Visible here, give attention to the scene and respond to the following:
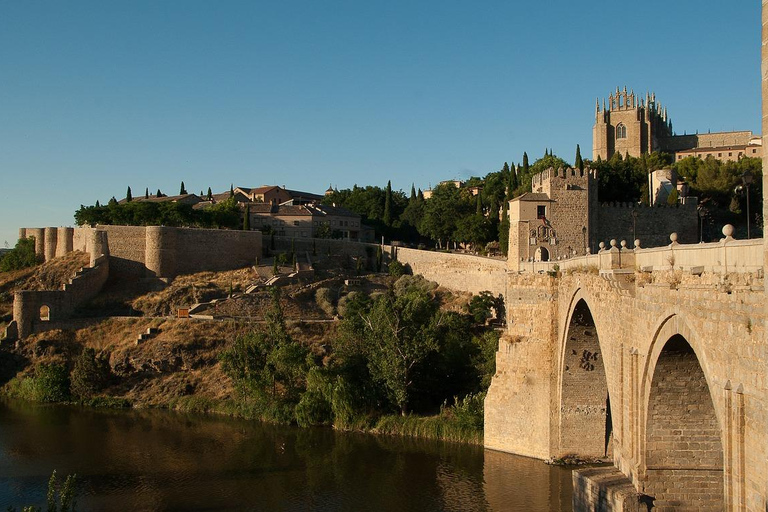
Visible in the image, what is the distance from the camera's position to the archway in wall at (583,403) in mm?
20250

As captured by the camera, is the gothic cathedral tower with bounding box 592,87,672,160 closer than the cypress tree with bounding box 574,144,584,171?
No

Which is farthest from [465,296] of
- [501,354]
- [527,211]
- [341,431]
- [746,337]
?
[746,337]

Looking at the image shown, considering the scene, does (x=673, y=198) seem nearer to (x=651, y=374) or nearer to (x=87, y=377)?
(x=651, y=374)

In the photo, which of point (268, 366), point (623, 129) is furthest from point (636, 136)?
point (268, 366)

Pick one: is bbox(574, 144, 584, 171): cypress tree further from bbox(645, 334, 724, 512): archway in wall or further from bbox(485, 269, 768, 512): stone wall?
bbox(645, 334, 724, 512): archway in wall

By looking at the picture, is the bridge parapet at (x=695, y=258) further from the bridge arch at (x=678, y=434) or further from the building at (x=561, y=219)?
the building at (x=561, y=219)

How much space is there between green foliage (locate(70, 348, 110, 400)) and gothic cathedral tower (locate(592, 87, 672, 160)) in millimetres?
43405

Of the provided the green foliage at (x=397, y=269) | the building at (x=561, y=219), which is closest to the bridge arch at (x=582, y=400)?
the building at (x=561, y=219)

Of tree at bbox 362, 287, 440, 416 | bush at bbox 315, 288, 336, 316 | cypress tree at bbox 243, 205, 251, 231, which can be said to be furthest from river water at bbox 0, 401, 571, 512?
cypress tree at bbox 243, 205, 251, 231

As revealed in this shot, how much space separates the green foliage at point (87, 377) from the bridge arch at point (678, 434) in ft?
97.0

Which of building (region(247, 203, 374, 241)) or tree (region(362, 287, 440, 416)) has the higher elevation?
building (region(247, 203, 374, 241))

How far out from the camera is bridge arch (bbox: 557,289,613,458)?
20188 mm

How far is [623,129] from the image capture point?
62.2m

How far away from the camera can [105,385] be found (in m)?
35.6
